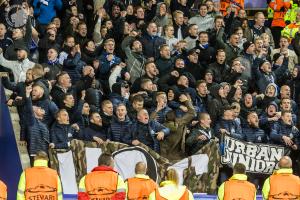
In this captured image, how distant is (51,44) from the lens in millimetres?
20219

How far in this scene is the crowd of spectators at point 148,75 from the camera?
1791 cm

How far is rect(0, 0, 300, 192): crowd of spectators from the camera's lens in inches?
705

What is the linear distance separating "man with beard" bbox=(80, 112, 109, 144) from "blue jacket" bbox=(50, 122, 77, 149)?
27 centimetres

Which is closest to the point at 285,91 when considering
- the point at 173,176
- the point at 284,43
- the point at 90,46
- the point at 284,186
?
the point at 284,43

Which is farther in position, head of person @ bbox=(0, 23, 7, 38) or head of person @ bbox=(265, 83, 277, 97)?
head of person @ bbox=(265, 83, 277, 97)

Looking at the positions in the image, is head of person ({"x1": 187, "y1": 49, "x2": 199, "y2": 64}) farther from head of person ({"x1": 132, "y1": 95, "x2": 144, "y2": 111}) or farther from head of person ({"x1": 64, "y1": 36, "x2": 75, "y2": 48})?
head of person ({"x1": 132, "y1": 95, "x2": 144, "y2": 111})

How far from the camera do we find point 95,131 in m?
17.8

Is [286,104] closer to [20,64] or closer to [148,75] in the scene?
[148,75]

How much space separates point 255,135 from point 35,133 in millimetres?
3958

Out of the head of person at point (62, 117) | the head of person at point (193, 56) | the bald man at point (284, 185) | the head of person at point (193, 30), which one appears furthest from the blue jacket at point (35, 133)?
the head of person at point (193, 30)

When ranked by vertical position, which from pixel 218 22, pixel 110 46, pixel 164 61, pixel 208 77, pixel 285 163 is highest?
pixel 218 22

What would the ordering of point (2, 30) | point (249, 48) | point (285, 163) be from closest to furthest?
point (285, 163)
point (2, 30)
point (249, 48)

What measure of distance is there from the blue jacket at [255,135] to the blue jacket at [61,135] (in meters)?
3.20

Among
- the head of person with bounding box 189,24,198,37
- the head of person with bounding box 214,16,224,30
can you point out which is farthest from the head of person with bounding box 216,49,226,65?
the head of person with bounding box 214,16,224,30
